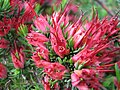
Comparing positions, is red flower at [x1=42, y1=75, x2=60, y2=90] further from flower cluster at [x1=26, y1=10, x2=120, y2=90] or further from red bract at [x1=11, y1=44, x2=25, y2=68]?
red bract at [x1=11, y1=44, x2=25, y2=68]

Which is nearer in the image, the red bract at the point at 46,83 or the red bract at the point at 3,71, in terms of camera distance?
the red bract at the point at 46,83

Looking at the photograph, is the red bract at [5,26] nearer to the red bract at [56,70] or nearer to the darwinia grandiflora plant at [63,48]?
the darwinia grandiflora plant at [63,48]

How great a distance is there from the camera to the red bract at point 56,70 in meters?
0.92

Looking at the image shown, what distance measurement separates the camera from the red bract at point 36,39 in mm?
→ 988

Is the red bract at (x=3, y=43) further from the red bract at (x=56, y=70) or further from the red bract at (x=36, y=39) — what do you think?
the red bract at (x=56, y=70)

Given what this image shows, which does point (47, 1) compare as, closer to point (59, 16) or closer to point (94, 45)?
Answer: point (59, 16)

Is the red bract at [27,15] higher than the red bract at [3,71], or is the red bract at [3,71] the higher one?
the red bract at [27,15]

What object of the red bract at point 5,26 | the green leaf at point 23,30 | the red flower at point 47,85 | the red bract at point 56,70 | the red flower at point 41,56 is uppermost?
the red bract at point 5,26

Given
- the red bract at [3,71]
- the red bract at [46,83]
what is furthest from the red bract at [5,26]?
the red bract at [46,83]

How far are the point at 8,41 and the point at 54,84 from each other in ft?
0.81

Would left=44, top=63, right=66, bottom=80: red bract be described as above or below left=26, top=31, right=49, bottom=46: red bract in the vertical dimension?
below

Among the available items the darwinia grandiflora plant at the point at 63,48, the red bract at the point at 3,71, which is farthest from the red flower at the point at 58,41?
the red bract at the point at 3,71

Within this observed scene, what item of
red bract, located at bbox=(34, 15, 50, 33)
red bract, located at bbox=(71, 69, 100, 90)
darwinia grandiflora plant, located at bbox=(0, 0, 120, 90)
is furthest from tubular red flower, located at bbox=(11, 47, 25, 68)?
red bract, located at bbox=(71, 69, 100, 90)

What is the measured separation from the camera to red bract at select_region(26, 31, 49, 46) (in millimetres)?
988
